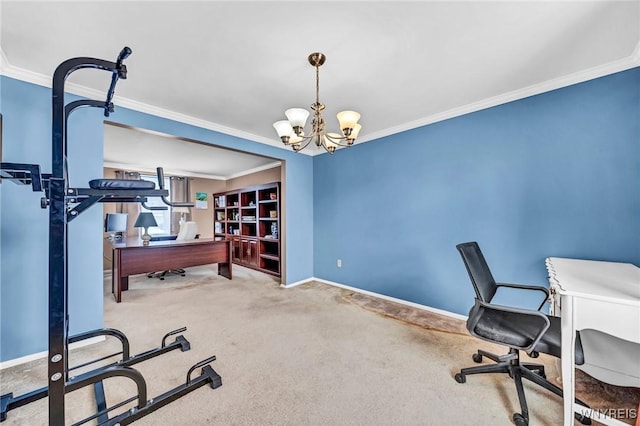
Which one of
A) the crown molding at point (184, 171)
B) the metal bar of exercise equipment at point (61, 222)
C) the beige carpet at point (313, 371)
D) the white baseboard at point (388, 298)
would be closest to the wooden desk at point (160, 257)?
the beige carpet at point (313, 371)

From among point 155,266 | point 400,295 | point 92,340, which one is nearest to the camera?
point 92,340

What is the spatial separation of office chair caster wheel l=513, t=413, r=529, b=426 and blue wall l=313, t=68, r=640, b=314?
53.5 inches

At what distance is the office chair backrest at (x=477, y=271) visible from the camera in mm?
1635

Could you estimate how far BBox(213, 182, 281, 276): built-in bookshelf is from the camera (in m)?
4.80

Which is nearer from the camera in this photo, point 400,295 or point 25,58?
point 25,58

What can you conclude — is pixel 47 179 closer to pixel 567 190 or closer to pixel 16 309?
pixel 16 309

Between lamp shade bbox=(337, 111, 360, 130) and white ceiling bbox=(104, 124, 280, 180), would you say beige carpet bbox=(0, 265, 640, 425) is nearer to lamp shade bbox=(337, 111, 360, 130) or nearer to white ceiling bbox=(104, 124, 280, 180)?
lamp shade bbox=(337, 111, 360, 130)

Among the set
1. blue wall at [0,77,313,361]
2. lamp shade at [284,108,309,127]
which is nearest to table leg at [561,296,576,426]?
lamp shade at [284,108,309,127]

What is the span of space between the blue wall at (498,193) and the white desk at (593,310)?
0.71 m

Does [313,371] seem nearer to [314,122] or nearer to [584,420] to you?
[584,420]

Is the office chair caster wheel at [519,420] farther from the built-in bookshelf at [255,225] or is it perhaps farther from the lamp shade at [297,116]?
the built-in bookshelf at [255,225]

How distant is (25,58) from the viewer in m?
1.84

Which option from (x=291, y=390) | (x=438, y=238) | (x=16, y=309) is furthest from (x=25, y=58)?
(x=438, y=238)

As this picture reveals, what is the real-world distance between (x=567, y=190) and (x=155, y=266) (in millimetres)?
4970
